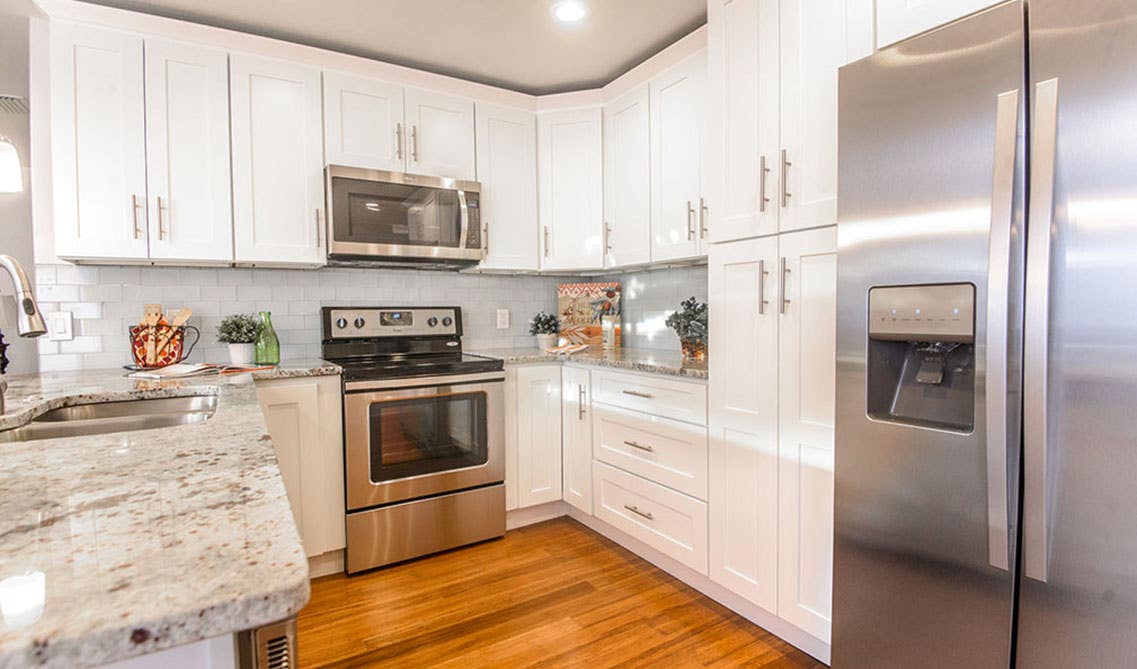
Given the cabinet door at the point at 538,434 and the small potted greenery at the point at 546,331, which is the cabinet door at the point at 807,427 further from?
the small potted greenery at the point at 546,331

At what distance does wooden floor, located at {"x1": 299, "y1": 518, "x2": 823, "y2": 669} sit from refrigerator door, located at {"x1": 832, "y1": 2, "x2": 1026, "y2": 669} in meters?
0.54

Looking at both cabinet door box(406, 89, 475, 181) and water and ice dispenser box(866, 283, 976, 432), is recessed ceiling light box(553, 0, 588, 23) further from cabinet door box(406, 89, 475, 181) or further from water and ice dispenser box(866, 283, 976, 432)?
water and ice dispenser box(866, 283, 976, 432)

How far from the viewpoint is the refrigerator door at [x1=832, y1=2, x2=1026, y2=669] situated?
1.12 metres

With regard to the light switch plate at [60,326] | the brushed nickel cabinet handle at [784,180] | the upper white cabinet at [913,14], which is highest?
the upper white cabinet at [913,14]

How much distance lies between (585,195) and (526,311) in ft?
2.70

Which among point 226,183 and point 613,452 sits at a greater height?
point 226,183

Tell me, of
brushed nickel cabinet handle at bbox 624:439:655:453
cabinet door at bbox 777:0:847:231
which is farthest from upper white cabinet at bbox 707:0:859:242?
brushed nickel cabinet handle at bbox 624:439:655:453

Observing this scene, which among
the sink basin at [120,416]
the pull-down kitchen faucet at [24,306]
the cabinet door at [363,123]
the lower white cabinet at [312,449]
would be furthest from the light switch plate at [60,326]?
the pull-down kitchen faucet at [24,306]

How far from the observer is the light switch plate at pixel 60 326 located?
2.31 m

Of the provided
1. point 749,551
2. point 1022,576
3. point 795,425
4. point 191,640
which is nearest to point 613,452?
point 749,551

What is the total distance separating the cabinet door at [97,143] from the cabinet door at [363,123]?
27.8 inches

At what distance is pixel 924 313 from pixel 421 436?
2.04 metres

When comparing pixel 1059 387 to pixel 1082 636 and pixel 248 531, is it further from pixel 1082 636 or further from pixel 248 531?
pixel 248 531

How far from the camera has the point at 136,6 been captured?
224cm
